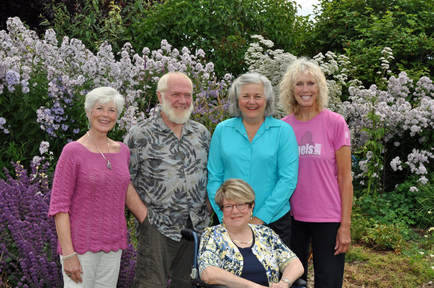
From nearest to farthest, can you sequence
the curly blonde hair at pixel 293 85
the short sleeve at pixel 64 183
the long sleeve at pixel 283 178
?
1. the short sleeve at pixel 64 183
2. the long sleeve at pixel 283 178
3. the curly blonde hair at pixel 293 85

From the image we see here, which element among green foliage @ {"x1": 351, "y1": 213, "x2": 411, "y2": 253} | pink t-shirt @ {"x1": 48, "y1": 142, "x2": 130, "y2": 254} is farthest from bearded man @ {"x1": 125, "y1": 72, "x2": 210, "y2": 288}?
green foliage @ {"x1": 351, "y1": 213, "x2": 411, "y2": 253}

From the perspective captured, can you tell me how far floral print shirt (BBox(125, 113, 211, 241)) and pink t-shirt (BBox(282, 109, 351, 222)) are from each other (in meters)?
0.65

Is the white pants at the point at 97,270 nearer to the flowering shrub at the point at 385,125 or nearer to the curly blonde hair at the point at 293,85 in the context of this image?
the curly blonde hair at the point at 293,85

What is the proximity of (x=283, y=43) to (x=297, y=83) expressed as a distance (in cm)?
614

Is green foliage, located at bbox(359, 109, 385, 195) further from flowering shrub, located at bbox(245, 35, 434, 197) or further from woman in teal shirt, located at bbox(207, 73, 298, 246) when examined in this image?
woman in teal shirt, located at bbox(207, 73, 298, 246)

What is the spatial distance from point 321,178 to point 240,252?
2.37 feet

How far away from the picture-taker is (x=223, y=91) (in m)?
6.80

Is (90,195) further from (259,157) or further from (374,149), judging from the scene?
(374,149)

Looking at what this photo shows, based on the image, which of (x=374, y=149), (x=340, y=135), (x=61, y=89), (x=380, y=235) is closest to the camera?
(x=340, y=135)

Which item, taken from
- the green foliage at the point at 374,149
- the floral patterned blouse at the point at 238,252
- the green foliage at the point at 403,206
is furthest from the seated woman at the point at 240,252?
the green foliage at the point at 374,149

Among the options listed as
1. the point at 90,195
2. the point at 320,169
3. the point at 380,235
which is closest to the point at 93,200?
the point at 90,195

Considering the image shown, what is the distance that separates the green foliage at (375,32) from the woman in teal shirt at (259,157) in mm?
5634

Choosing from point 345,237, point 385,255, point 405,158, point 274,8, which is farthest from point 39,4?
point 345,237

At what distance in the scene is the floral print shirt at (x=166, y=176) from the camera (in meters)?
3.04
